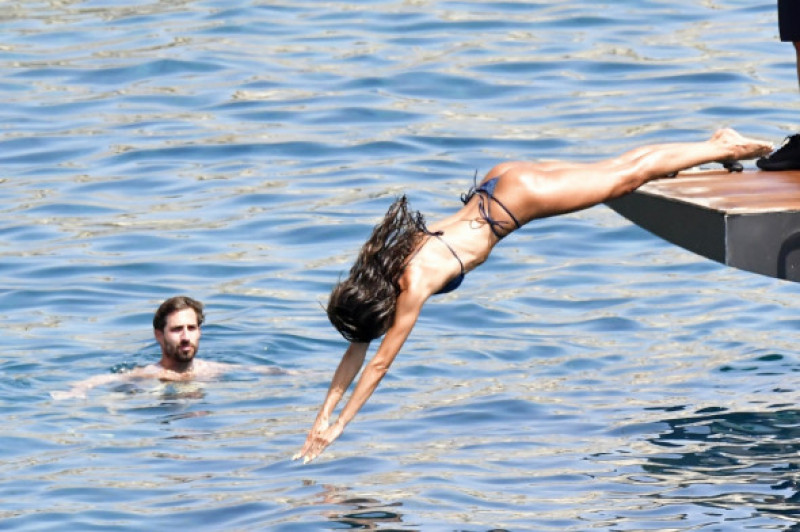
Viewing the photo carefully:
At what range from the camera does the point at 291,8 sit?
74.5 feet

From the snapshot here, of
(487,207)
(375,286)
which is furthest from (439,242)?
(375,286)

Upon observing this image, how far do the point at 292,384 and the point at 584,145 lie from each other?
5.51 m

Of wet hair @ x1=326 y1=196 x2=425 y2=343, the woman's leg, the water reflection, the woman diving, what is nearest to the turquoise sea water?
the water reflection

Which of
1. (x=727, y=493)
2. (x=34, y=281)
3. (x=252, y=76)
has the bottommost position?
(x=727, y=493)

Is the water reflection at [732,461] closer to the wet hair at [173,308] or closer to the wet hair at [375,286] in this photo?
the wet hair at [375,286]

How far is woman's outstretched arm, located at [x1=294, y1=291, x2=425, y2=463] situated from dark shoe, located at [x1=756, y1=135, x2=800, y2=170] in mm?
2736

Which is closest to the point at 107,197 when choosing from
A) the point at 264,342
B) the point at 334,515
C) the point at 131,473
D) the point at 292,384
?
the point at 264,342

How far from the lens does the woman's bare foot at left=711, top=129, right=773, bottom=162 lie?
1033 centimetres

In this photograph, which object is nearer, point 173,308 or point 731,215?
point 731,215

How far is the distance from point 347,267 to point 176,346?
2.42 meters

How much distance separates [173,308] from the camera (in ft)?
43.2

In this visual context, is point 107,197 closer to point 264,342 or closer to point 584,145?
point 264,342

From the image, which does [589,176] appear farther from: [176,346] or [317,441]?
[176,346]

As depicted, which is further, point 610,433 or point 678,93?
point 678,93
